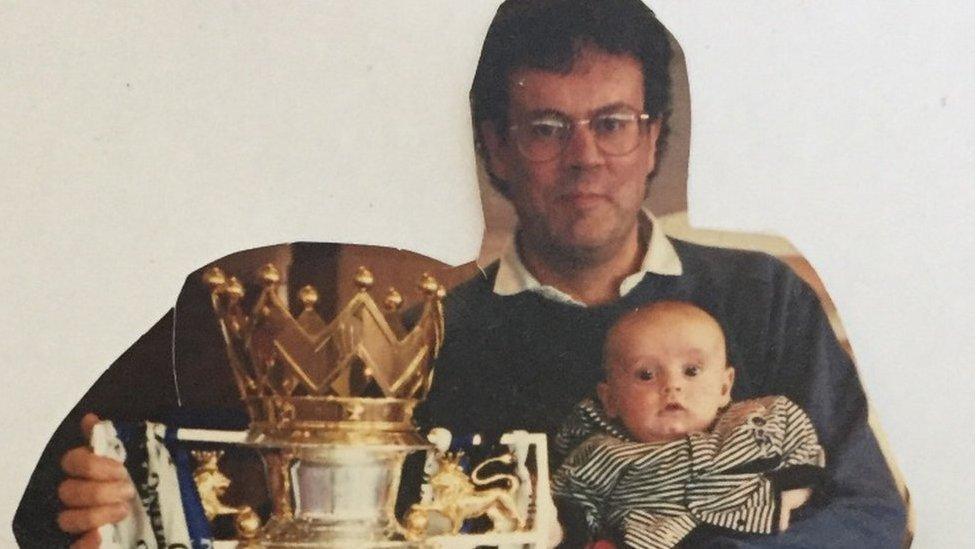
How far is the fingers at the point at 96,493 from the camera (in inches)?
44.7

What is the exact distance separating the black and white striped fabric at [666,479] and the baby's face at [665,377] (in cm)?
1

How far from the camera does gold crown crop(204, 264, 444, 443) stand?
1.08 meters

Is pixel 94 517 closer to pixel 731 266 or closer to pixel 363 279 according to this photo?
pixel 363 279

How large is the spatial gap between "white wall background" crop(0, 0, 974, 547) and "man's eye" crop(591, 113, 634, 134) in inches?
3.2

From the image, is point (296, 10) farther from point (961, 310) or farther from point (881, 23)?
point (961, 310)

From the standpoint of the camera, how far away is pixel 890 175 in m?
1.29

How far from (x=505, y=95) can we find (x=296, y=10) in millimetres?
240

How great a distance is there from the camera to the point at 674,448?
119cm

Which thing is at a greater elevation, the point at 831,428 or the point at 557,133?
the point at 557,133

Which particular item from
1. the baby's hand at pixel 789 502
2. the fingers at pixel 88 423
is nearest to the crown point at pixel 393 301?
the fingers at pixel 88 423

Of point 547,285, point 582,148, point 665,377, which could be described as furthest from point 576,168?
point 665,377

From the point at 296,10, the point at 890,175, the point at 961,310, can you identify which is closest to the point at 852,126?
the point at 890,175

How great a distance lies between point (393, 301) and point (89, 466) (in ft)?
1.13

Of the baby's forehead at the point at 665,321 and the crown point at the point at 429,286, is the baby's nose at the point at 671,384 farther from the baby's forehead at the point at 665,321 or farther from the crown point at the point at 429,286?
the crown point at the point at 429,286
